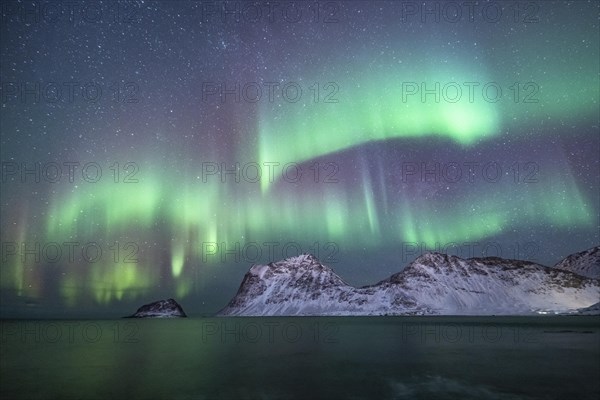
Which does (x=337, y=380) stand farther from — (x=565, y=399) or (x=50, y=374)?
(x=50, y=374)

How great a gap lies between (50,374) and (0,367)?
13.4 metres

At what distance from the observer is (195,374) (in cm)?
4322

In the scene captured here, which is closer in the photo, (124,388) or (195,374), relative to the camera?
(124,388)

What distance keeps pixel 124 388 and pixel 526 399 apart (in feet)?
97.6

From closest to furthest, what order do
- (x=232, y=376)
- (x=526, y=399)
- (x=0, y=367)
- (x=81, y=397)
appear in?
(x=526, y=399) → (x=81, y=397) → (x=232, y=376) → (x=0, y=367)

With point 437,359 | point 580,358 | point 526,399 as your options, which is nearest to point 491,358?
point 437,359

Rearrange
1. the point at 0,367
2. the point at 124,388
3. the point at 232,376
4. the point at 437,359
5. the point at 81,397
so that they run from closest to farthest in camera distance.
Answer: the point at 81,397, the point at 124,388, the point at 232,376, the point at 0,367, the point at 437,359

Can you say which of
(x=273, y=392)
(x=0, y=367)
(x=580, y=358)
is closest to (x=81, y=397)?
(x=273, y=392)

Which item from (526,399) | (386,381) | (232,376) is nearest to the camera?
(526,399)

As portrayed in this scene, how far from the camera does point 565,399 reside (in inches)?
1109

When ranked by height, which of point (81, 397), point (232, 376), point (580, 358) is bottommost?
point (580, 358)

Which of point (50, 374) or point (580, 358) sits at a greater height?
point (50, 374)

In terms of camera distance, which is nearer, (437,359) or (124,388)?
(124,388)

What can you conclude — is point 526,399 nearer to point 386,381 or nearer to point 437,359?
point 386,381
